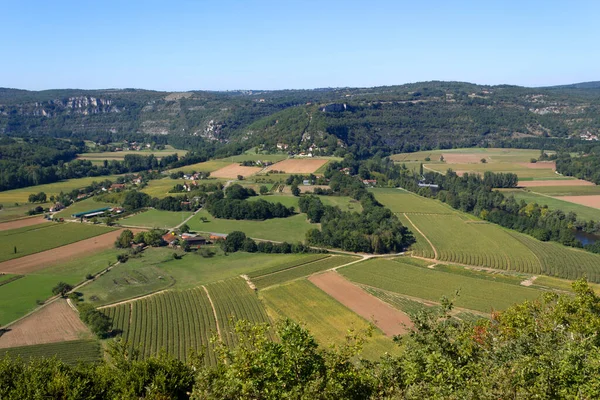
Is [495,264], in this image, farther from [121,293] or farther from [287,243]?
[121,293]

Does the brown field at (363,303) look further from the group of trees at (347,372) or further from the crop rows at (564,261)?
the crop rows at (564,261)

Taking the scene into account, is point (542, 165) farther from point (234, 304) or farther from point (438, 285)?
point (234, 304)

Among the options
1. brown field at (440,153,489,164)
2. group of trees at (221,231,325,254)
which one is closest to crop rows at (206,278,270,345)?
group of trees at (221,231,325,254)

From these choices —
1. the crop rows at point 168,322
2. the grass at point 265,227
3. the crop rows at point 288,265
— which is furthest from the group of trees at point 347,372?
the grass at point 265,227

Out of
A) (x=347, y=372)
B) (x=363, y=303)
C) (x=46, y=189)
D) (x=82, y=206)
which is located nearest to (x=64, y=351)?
(x=363, y=303)

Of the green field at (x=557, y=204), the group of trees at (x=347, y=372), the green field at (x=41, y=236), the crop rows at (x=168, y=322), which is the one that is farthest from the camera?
the green field at (x=557, y=204)

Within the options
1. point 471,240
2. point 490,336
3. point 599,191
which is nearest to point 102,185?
point 471,240
